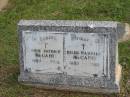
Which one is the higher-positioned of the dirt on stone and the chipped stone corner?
the dirt on stone

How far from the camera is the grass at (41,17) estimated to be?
18.7 ft

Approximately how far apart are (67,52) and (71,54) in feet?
0.20

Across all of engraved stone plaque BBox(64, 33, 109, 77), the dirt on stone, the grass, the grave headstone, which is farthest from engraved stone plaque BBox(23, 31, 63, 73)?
the dirt on stone

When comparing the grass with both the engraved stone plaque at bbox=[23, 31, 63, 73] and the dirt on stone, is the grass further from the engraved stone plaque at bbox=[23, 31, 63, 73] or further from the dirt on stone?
the engraved stone plaque at bbox=[23, 31, 63, 73]

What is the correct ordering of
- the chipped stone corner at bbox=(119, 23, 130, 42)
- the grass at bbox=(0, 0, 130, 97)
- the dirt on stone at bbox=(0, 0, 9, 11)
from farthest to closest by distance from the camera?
the dirt on stone at bbox=(0, 0, 9, 11) → the chipped stone corner at bbox=(119, 23, 130, 42) → the grass at bbox=(0, 0, 130, 97)

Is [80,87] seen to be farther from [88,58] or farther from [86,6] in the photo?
[86,6]

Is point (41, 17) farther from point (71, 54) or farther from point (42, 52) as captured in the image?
point (71, 54)

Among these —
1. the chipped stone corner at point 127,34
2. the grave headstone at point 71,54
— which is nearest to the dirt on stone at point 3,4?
the chipped stone corner at point 127,34

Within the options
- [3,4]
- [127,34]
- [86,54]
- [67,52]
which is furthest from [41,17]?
[86,54]

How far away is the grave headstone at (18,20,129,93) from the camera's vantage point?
529 centimetres

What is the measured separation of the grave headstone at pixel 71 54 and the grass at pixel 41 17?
0.67ft

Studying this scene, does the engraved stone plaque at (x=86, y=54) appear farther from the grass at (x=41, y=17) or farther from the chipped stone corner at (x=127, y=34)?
the chipped stone corner at (x=127, y=34)

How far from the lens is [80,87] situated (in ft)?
18.2

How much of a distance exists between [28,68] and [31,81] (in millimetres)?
196
